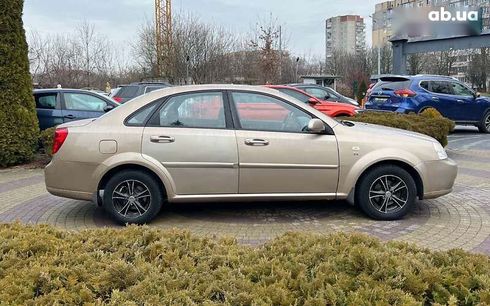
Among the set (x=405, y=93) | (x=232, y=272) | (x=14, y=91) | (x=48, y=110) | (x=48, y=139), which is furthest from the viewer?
(x=405, y=93)

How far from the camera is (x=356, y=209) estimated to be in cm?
550

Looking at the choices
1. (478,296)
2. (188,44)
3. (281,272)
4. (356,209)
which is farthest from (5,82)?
(188,44)

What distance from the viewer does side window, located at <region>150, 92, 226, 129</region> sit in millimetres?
4859

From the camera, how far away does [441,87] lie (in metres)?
13.6

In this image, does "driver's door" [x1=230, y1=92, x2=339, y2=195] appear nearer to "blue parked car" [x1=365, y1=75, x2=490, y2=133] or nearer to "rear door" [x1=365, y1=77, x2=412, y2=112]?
"blue parked car" [x1=365, y1=75, x2=490, y2=133]

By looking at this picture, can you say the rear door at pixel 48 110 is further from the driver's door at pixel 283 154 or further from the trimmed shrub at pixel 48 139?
the driver's door at pixel 283 154

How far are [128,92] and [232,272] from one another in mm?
14666

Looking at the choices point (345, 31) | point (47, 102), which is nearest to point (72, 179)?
point (47, 102)

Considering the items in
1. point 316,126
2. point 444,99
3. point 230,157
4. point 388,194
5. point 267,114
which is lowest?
point 388,194

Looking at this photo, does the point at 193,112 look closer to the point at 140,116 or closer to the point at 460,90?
the point at 140,116

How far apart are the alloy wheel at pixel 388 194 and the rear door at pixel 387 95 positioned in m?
8.94

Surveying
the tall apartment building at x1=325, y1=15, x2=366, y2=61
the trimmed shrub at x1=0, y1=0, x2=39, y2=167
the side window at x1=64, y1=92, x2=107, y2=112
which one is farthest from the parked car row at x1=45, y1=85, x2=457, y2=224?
the tall apartment building at x1=325, y1=15, x2=366, y2=61

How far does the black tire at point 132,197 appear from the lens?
4789 mm

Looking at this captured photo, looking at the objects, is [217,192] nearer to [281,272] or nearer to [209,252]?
[209,252]
